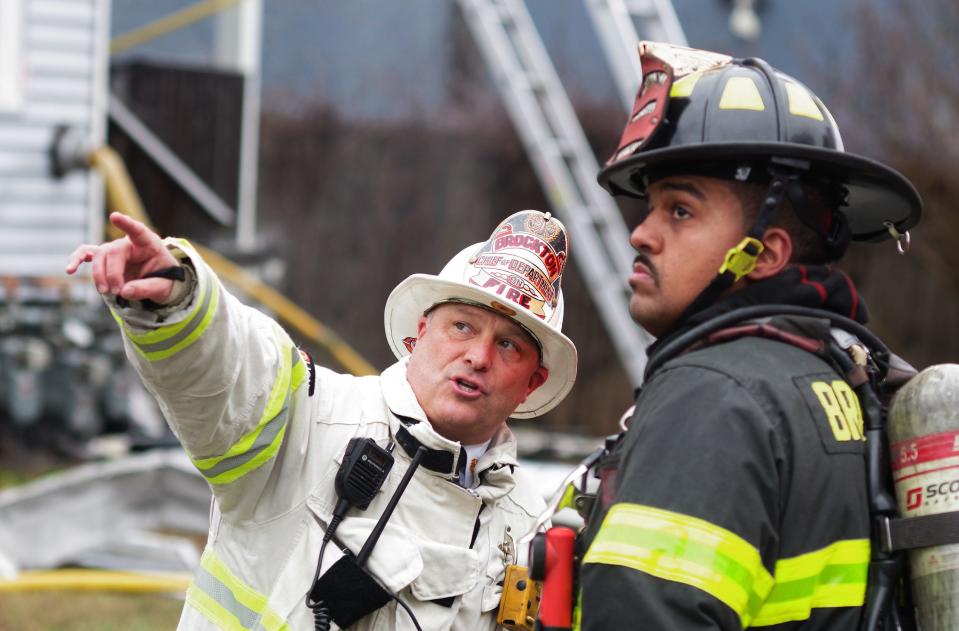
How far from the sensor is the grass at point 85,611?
18.6 feet

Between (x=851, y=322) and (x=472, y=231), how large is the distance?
1202 centimetres

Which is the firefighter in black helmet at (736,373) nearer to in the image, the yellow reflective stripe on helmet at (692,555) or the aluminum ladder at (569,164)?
the yellow reflective stripe on helmet at (692,555)

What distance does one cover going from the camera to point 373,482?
2.59 meters

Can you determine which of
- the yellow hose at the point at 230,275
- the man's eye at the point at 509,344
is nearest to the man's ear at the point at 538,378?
the man's eye at the point at 509,344

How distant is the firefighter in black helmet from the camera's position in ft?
6.52

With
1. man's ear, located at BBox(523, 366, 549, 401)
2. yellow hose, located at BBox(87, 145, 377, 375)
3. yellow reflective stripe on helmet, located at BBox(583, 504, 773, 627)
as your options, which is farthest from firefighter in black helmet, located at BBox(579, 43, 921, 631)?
yellow hose, located at BBox(87, 145, 377, 375)

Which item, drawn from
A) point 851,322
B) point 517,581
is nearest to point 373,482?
point 517,581

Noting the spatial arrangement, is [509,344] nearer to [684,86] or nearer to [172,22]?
[684,86]

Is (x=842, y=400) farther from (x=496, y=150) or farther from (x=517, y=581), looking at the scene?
(x=496, y=150)

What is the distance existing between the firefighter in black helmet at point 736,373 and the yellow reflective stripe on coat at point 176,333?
0.80 meters

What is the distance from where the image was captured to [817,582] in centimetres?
208

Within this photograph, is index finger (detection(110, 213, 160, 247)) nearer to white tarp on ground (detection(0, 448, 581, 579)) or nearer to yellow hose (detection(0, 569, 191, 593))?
white tarp on ground (detection(0, 448, 581, 579))

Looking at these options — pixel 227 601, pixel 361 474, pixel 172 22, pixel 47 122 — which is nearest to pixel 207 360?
pixel 361 474

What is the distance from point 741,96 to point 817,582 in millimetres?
932
